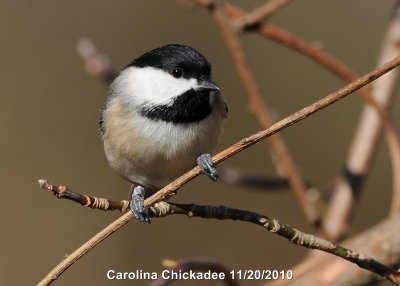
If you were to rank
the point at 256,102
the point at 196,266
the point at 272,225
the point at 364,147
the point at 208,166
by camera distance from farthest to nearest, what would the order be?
the point at 364,147
the point at 256,102
the point at 208,166
the point at 196,266
the point at 272,225

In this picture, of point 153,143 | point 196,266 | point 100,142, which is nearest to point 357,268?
point 196,266

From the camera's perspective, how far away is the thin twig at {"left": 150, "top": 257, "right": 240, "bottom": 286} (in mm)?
1123

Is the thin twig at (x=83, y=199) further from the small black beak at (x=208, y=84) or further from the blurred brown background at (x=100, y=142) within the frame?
the blurred brown background at (x=100, y=142)

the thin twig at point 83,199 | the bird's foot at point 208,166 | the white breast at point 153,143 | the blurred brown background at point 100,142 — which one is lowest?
the thin twig at point 83,199

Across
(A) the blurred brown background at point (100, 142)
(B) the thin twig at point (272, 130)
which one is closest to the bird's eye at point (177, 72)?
(B) the thin twig at point (272, 130)

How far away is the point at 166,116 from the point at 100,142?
4.31 feet

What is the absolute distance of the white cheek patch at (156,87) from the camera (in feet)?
4.94

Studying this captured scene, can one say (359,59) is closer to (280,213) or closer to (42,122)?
(280,213)

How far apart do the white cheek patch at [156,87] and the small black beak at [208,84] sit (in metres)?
0.02

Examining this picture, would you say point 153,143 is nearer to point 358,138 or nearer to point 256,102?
point 256,102

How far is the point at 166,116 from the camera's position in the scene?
149 cm

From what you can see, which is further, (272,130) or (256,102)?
(256,102)

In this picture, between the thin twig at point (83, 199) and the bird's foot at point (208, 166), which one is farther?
the bird's foot at point (208, 166)

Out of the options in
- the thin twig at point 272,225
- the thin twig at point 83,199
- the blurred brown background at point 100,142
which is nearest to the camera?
the thin twig at point 83,199
